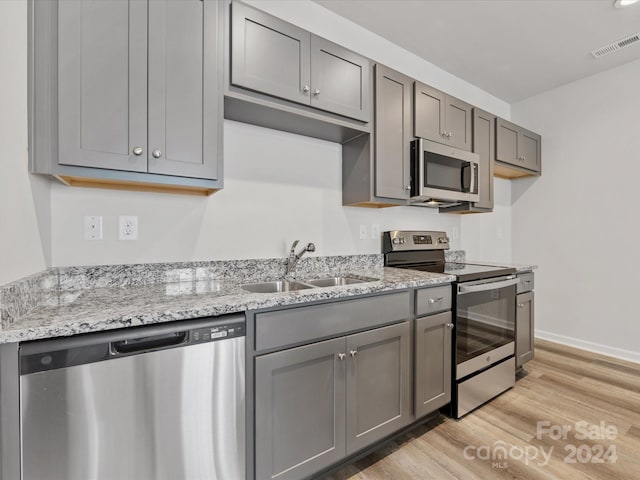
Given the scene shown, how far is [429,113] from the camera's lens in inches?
93.4

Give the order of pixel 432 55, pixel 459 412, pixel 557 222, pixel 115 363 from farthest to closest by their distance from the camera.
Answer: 1. pixel 557 222
2. pixel 432 55
3. pixel 459 412
4. pixel 115 363

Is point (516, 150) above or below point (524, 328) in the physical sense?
above

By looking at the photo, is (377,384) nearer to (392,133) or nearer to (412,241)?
(412,241)

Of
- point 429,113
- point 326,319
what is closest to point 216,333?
point 326,319

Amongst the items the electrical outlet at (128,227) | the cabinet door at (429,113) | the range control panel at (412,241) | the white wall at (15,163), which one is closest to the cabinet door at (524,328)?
the range control panel at (412,241)

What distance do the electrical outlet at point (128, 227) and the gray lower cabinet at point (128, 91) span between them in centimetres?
20

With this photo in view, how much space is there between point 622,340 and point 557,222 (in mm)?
1267

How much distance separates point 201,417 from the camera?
3.73 feet

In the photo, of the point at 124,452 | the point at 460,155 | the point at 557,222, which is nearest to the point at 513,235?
the point at 557,222

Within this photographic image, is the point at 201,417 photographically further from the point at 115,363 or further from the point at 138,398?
the point at 115,363

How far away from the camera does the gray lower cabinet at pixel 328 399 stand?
4.24 ft

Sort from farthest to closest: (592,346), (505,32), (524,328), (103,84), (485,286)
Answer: (592,346) → (524,328) → (505,32) → (485,286) → (103,84)

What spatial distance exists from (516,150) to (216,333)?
133 inches

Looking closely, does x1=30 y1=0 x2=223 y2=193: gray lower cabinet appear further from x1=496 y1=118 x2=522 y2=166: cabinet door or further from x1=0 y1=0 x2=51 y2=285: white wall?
x1=496 y1=118 x2=522 y2=166: cabinet door
